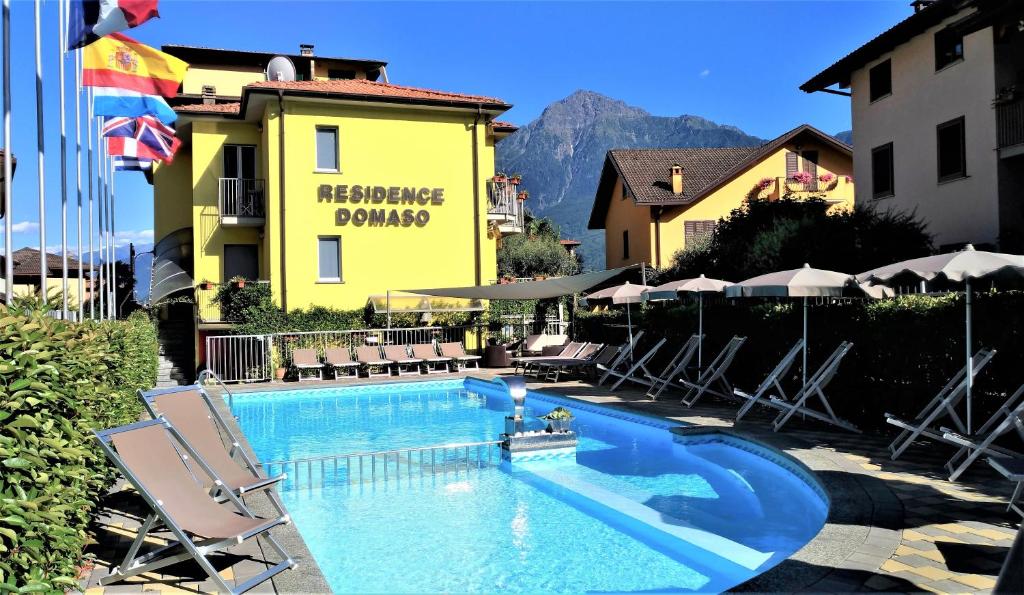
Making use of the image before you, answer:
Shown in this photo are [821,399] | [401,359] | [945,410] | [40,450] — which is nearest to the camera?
[40,450]

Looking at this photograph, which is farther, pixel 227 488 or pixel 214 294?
pixel 214 294

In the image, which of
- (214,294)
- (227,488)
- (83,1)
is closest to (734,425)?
(227,488)

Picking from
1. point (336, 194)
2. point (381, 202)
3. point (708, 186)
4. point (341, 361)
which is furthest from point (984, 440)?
point (708, 186)

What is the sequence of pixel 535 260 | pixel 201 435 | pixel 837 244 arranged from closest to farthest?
pixel 201 435 → pixel 837 244 → pixel 535 260

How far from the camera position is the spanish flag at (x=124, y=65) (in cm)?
934

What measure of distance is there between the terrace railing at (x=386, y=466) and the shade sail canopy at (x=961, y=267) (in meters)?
5.42

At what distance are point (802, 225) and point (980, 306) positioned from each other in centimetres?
938

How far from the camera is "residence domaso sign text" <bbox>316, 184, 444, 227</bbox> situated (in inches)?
899

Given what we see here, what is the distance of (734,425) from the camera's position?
10.7 m

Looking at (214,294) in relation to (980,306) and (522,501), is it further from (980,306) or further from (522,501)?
(980,306)

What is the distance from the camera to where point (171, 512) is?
4.50 m

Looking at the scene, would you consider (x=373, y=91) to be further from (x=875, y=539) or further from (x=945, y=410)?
(x=875, y=539)

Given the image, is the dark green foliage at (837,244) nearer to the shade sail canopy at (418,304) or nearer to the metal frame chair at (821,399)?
the metal frame chair at (821,399)

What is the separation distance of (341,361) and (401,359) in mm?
1601
